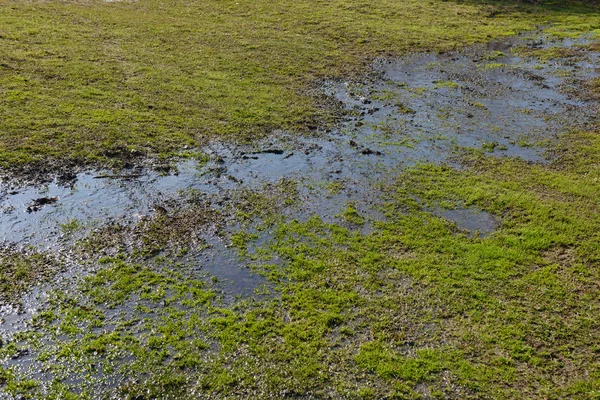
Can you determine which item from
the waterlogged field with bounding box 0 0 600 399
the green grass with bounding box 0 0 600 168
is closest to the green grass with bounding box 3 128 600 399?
the waterlogged field with bounding box 0 0 600 399

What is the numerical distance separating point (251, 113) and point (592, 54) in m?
17.9

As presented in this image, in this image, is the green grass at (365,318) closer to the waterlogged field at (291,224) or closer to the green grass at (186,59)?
the waterlogged field at (291,224)

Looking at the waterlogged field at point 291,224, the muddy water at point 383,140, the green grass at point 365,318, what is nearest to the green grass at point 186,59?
the waterlogged field at point 291,224

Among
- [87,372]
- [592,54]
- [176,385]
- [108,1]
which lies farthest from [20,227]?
[592,54]

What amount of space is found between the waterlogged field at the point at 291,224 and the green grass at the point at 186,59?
0.45 ft

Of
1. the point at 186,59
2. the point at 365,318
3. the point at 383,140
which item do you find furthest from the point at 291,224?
the point at 186,59

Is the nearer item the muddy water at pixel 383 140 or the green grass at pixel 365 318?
the green grass at pixel 365 318

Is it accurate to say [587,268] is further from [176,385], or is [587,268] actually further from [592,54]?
[592,54]

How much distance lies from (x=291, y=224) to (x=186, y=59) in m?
12.6

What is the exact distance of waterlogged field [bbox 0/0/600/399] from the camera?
27.7ft

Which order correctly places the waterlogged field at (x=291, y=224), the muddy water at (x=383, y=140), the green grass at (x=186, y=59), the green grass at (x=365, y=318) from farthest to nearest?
the green grass at (x=186, y=59) < the muddy water at (x=383, y=140) < the waterlogged field at (x=291, y=224) < the green grass at (x=365, y=318)

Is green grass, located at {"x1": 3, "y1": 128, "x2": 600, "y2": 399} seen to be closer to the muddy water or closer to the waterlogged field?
the waterlogged field

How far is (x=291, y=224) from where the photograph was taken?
1196cm

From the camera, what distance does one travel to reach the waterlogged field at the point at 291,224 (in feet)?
27.7
